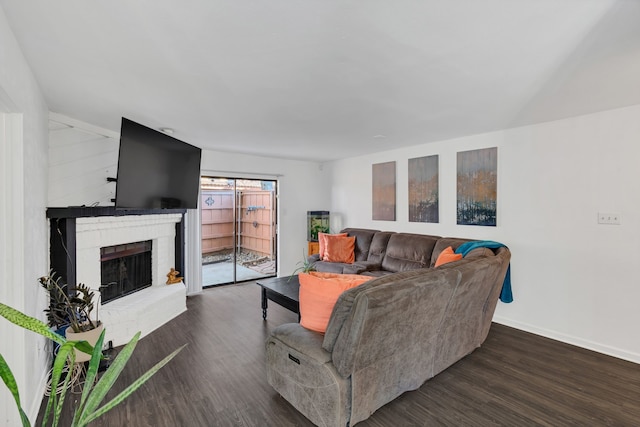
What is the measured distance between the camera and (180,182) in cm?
350

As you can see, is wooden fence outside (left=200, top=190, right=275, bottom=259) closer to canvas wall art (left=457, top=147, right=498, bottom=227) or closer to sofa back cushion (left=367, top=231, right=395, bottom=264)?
sofa back cushion (left=367, top=231, right=395, bottom=264)

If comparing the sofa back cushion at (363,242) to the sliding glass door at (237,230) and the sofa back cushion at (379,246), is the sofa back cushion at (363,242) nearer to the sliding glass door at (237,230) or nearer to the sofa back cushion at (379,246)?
the sofa back cushion at (379,246)

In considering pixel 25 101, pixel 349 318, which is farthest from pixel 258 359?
pixel 25 101

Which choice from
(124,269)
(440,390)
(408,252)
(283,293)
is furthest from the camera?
(408,252)

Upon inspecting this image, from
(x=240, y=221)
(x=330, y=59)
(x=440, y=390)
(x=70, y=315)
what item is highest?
(x=330, y=59)

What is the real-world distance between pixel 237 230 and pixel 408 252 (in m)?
3.05

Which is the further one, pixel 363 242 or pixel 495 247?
pixel 363 242

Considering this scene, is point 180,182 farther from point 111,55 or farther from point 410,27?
point 410,27

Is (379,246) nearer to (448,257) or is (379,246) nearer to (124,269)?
(448,257)

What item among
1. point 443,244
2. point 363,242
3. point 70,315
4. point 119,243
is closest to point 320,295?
point 70,315

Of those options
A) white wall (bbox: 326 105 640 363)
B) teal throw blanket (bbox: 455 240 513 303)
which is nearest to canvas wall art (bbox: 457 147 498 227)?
white wall (bbox: 326 105 640 363)

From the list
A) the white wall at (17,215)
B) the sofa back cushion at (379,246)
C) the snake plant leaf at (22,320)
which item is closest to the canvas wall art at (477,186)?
the sofa back cushion at (379,246)

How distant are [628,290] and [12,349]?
477 cm

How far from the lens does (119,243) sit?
340 centimetres
